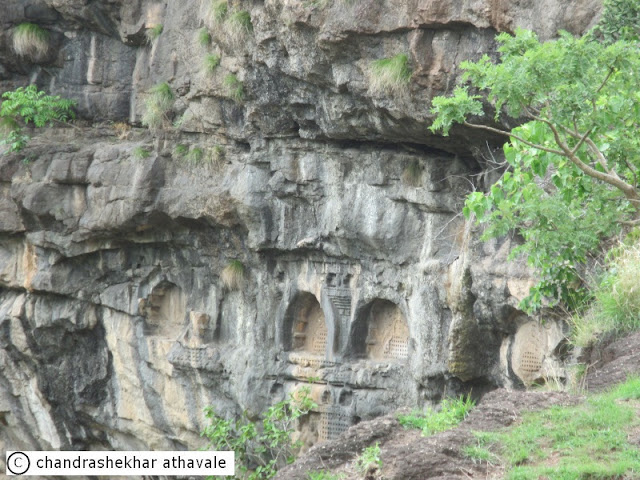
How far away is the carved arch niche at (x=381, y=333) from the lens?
1450cm

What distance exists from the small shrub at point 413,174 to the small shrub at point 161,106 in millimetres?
4322

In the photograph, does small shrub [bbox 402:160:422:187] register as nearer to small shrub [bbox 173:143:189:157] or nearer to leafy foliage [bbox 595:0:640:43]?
small shrub [bbox 173:143:189:157]

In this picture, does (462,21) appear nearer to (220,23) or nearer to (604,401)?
(220,23)

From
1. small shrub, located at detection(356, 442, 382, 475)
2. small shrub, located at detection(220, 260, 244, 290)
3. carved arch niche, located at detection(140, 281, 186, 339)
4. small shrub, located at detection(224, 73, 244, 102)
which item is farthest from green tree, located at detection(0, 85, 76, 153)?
small shrub, located at detection(356, 442, 382, 475)

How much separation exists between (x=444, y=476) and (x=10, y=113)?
42.8 ft

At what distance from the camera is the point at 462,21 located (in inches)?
447

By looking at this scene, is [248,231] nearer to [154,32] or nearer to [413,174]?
[413,174]

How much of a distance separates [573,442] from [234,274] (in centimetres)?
939

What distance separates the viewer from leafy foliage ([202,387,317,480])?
14.4 m

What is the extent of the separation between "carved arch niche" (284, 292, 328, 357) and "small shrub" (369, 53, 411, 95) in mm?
4108

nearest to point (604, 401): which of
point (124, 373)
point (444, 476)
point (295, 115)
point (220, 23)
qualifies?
point (444, 476)

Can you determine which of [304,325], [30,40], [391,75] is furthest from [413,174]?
[30,40]

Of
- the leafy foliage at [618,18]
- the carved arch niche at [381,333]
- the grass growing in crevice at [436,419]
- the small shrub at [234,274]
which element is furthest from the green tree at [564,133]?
the small shrub at [234,274]

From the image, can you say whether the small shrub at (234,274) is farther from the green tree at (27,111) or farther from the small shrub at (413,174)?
the green tree at (27,111)
